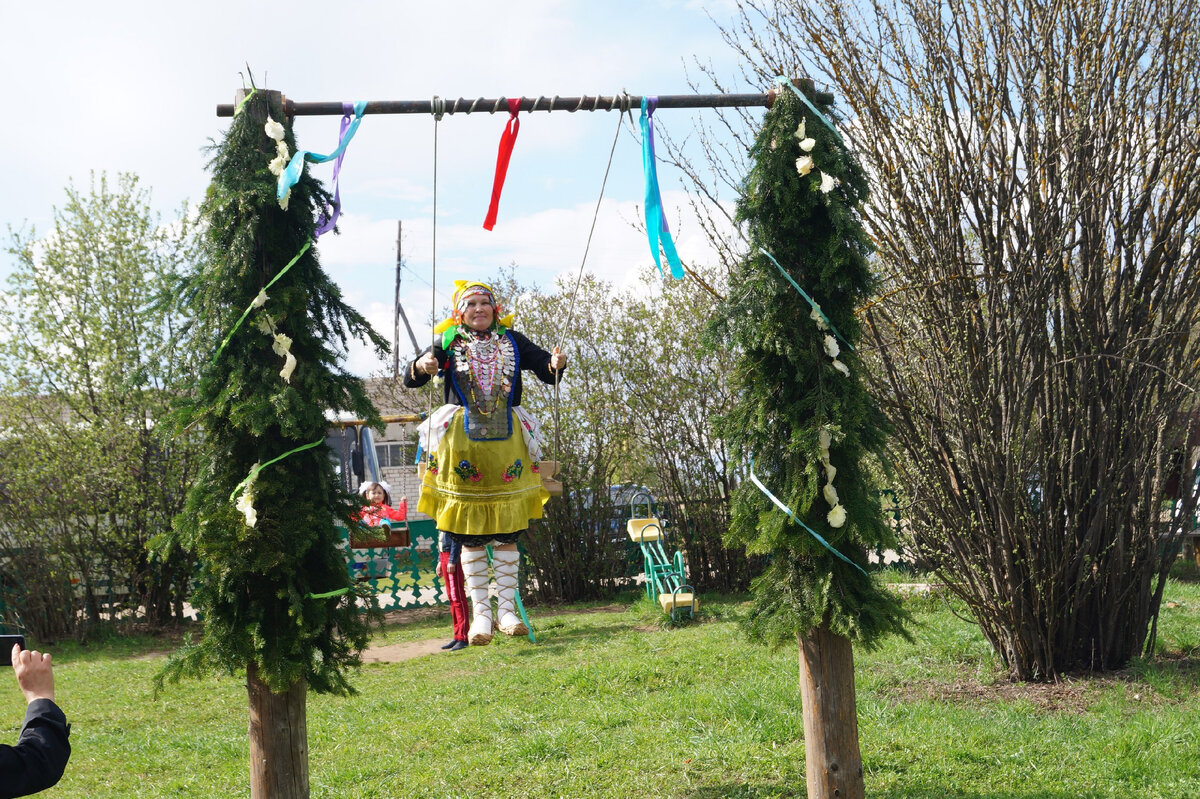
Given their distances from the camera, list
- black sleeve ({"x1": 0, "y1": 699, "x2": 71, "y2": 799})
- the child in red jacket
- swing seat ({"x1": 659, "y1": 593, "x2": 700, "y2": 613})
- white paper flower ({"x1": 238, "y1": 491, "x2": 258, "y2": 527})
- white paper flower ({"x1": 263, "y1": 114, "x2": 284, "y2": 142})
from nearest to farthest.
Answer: black sleeve ({"x1": 0, "y1": 699, "x2": 71, "y2": 799})
white paper flower ({"x1": 238, "y1": 491, "x2": 258, "y2": 527})
white paper flower ({"x1": 263, "y1": 114, "x2": 284, "y2": 142})
the child in red jacket
swing seat ({"x1": 659, "y1": 593, "x2": 700, "y2": 613})

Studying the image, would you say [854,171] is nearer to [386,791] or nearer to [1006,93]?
[1006,93]

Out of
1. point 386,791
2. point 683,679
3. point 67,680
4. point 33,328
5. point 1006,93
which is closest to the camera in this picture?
point 386,791

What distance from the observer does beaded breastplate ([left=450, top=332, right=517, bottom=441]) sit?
15.1ft

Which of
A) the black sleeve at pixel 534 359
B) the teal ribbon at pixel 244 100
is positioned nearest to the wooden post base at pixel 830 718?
the black sleeve at pixel 534 359

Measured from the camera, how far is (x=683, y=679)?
6082mm

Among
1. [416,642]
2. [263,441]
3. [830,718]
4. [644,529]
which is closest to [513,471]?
[263,441]

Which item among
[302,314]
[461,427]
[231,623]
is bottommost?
[231,623]

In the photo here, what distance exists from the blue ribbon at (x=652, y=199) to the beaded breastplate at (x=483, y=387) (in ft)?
3.29

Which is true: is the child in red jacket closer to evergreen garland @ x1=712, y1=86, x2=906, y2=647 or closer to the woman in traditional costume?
the woman in traditional costume

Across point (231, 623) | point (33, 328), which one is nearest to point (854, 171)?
point (231, 623)

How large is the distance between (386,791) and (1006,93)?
181 inches

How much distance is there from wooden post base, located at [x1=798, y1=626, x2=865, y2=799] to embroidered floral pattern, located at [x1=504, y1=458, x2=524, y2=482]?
5.20 feet

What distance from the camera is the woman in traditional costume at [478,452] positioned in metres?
4.59

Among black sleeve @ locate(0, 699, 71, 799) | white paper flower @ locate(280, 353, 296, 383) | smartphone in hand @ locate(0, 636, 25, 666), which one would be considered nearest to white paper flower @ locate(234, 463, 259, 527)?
white paper flower @ locate(280, 353, 296, 383)
